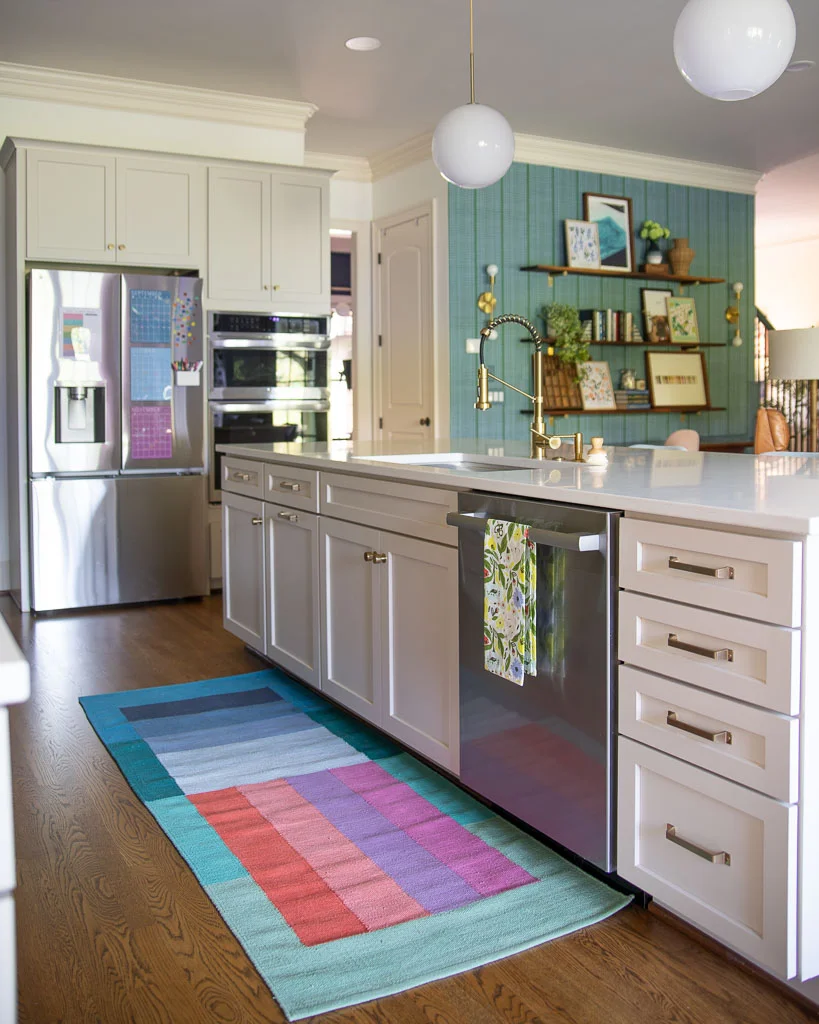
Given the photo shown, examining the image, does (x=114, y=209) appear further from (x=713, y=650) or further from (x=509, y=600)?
(x=713, y=650)

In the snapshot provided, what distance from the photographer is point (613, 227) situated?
698 cm

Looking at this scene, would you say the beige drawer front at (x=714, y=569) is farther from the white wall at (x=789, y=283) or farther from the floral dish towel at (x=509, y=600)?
the white wall at (x=789, y=283)

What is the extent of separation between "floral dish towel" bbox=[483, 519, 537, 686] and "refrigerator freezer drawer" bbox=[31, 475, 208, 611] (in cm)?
339

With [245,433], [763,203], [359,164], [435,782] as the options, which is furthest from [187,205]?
[763,203]

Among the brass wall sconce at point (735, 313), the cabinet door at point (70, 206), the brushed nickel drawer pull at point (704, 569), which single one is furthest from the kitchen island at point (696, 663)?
the brass wall sconce at point (735, 313)

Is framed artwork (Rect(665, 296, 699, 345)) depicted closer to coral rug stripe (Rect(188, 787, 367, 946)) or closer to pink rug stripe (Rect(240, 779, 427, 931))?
→ pink rug stripe (Rect(240, 779, 427, 931))

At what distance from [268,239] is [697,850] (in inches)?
183

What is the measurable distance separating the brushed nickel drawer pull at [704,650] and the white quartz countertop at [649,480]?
0.22m

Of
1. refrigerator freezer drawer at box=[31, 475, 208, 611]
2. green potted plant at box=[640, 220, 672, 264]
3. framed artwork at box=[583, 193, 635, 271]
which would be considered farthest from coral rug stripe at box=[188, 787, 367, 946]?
green potted plant at box=[640, 220, 672, 264]

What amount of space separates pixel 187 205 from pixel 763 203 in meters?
6.02

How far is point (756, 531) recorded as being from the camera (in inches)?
64.9

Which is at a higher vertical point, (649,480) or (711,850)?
(649,480)

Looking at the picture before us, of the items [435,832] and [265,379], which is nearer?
[435,832]

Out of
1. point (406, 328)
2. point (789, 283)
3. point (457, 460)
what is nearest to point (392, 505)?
point (457, 460)
